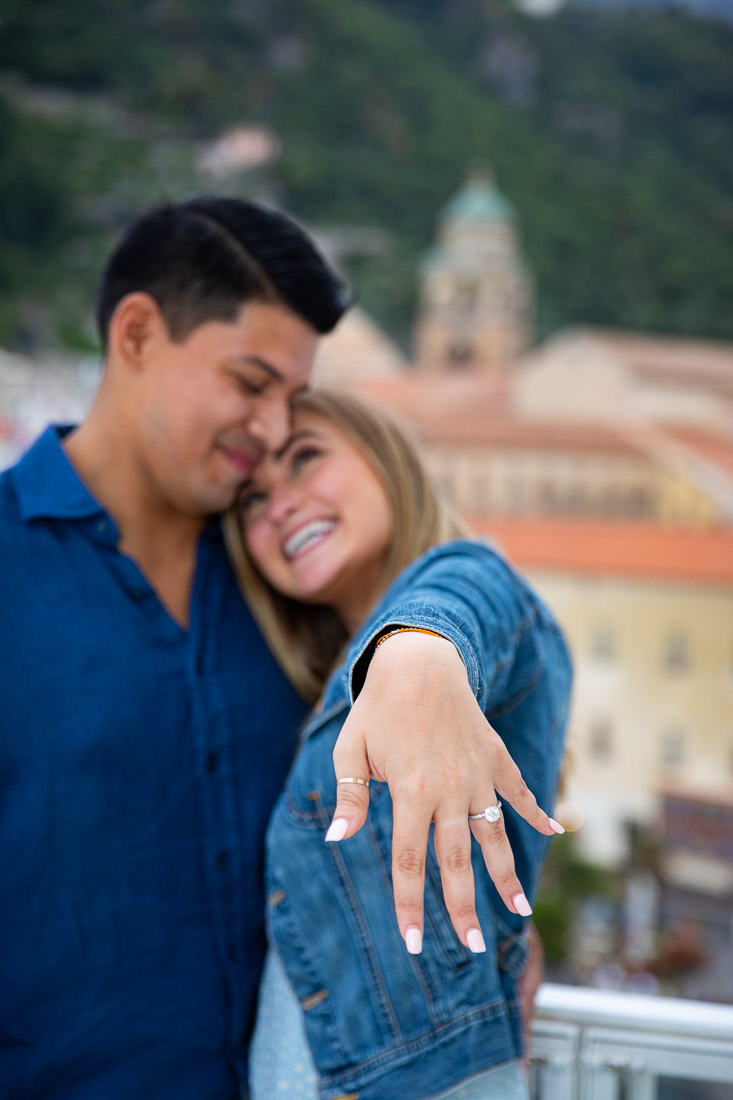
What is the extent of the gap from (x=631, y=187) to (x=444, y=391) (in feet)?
8.50

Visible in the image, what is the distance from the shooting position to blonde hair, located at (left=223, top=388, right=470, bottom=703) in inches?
35.0

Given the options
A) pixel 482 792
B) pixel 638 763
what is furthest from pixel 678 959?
pixel 482 792

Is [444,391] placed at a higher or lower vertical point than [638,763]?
higher

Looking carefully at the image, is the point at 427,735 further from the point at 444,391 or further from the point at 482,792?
the point at 444,391

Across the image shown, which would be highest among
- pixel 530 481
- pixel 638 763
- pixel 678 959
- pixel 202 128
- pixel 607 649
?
pixel 202 128

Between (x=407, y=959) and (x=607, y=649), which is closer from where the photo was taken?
(x=407, y=959)

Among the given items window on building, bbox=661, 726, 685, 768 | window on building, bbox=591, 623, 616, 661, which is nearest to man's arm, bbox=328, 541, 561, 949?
window on building, bbox=591, 623, 616, 661

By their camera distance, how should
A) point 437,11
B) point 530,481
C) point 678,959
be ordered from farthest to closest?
1. point 437,11
2. point 530,481
3. point 678,959

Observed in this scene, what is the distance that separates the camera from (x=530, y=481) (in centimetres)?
891

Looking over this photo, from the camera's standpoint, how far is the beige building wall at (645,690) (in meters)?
7.20

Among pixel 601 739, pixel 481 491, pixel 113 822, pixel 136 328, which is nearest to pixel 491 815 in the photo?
pixel 113 822

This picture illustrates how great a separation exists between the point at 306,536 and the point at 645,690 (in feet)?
22.8

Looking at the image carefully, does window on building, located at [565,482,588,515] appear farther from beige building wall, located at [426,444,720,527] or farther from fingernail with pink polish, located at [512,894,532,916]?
fingernail with pink polish, located at [512,894,532,916]

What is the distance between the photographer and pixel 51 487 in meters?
0.86
